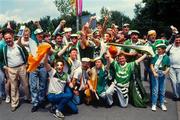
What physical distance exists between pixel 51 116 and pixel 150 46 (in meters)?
3.05

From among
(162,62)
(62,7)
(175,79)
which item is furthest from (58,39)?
(62,7)

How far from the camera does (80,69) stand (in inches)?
352

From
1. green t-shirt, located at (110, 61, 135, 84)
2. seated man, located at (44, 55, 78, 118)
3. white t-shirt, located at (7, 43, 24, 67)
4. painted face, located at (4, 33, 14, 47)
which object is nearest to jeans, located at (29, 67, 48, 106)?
seated man, located at (44, 55, 78, 118)

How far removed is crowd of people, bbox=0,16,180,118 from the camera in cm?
856

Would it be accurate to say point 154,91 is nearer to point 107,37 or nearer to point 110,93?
point 110,93

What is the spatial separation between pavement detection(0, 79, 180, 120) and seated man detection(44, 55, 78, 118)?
289mm

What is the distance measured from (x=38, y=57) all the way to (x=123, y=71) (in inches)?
84.0

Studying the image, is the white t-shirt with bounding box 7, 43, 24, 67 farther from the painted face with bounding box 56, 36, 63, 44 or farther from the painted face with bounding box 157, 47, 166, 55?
the painted face with bounding box 157, 47, 166, 55

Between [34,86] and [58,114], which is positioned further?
[34,86]

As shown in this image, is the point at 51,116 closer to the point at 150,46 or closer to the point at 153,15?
the point at 150,46

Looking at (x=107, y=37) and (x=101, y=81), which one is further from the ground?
(x=107, y=37)

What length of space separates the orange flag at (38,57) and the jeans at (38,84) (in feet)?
0.76

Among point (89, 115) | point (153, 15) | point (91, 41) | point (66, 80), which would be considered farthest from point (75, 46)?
point (153, 15)

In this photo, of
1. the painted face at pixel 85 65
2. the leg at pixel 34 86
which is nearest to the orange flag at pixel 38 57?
the leg at pixel 34 86
